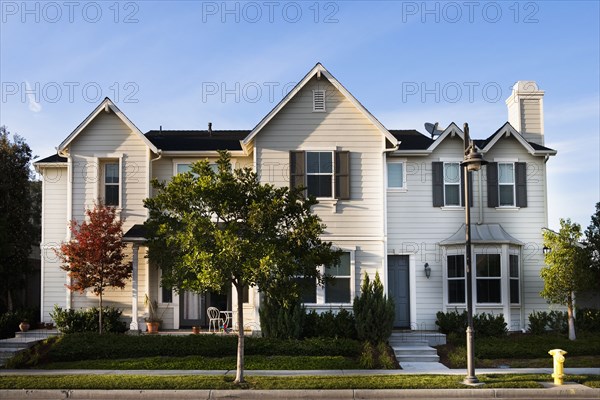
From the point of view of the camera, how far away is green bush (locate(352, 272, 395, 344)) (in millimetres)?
19578

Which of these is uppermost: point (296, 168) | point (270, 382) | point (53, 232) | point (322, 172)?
point (296, 168)

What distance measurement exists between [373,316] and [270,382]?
557cm

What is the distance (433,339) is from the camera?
67.1 feet

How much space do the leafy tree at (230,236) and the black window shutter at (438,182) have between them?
812 cm

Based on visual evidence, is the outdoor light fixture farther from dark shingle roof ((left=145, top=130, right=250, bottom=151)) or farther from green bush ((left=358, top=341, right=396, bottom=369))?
dark shingle roof ((left=145, top=130, right=250, bottom=151))

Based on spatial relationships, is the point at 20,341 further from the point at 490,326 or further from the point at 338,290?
the point at 490,326

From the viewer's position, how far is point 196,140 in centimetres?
2403

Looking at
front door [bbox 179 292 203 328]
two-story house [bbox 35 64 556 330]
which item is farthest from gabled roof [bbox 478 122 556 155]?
front door [bbox 179 292 203 328]

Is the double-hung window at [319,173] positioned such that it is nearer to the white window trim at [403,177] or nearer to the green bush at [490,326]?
the white window trim at [403,177]

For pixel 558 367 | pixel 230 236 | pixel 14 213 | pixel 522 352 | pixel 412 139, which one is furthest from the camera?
pixel 14 213

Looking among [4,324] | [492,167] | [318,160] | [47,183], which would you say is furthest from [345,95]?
[4,324]

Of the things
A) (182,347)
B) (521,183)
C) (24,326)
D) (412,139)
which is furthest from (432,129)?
(24,326)

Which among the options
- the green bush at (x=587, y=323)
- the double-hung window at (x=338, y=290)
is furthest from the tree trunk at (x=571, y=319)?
the double-hung window at (x=338, y=290)

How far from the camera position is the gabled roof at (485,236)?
21.8 meters
